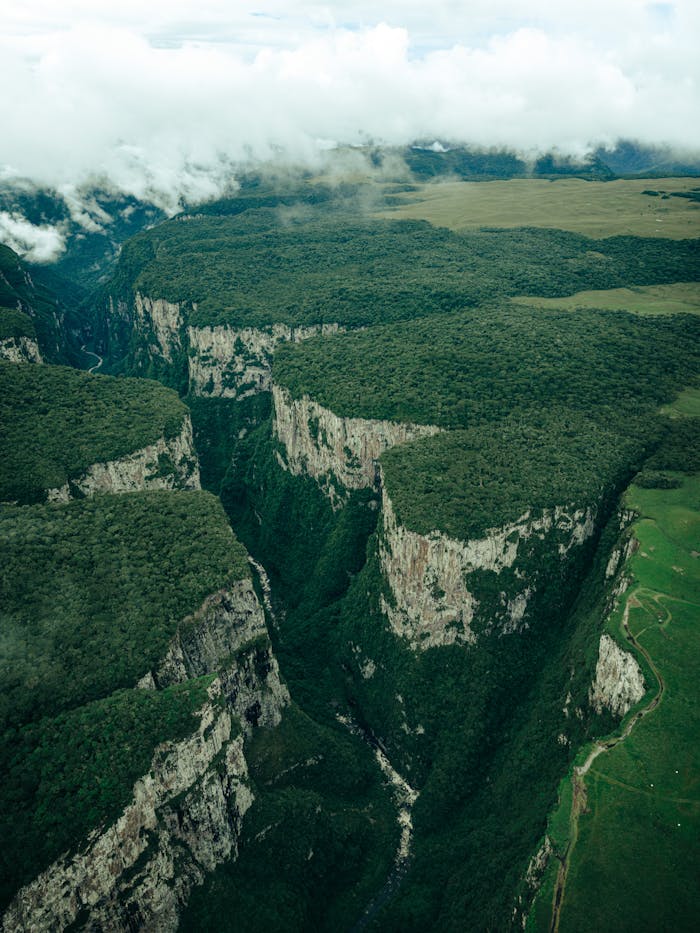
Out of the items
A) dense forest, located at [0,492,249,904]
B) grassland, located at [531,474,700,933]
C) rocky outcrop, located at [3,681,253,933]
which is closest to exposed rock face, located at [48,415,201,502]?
dense forest, located at [0,492,249,904]

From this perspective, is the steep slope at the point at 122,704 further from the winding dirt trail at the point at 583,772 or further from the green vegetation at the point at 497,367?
the green vegetation at the point at 497,367

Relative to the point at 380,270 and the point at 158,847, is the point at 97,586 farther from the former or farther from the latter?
the point at 380,270

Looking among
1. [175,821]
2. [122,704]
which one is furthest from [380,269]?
[175,821]

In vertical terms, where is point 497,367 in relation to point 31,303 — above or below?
above

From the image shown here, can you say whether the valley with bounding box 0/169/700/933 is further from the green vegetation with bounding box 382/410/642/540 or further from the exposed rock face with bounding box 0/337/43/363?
the exposed rock face with bounding box 0/337/43/363

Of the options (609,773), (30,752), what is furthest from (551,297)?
(30,752)

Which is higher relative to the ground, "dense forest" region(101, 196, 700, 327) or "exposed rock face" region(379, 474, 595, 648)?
"dense forest" region(101, 196, 700, 327)

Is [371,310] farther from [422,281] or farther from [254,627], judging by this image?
[254,627]
